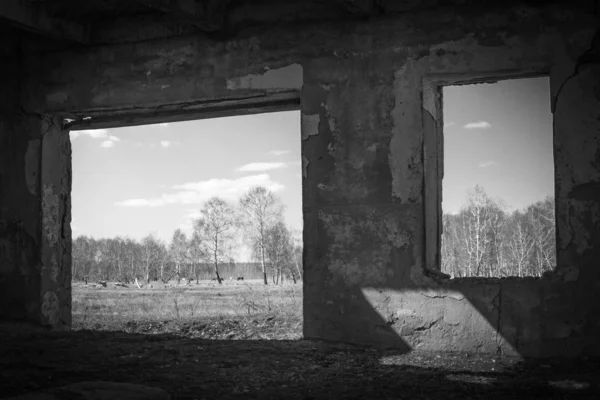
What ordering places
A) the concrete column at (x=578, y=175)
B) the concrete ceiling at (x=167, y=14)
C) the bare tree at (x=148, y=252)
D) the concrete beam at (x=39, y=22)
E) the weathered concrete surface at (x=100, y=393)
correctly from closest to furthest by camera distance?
the weathered concrete surface at (x=100, y=393), the concrete column at (x=578, y=175), the concrete ceiling at (x=167, y=14), the concrete beam at (x=39, y=22), the bare tree at (x=148, y=252)

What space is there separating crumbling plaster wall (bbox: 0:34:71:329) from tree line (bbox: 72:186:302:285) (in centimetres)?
3547

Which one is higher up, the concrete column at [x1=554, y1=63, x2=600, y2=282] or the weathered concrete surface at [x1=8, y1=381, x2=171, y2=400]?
the concrete column at [x1=554, y1=63, x2=600, y2=282]

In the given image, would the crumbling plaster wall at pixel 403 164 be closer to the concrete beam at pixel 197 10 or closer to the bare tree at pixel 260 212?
the concrete beam at pixel 197 10

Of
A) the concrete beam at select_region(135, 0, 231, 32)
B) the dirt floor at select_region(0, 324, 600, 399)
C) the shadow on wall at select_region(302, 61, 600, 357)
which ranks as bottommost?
the dirt floor at select_region(0, 324, 600, 399)

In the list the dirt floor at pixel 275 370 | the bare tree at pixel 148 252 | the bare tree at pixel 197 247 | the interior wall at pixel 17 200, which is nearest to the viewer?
the dirt floor at pixel 275 370

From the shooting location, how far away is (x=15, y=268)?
771 centimetres

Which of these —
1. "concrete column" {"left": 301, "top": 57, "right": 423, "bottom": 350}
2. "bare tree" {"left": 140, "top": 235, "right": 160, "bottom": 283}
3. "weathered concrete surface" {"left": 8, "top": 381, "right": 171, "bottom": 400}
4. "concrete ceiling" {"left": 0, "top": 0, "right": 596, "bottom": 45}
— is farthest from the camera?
"bare tree" {"left": 140, "top": 235, "right": 160, "bottom": 283}

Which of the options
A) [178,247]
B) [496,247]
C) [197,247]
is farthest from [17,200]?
[178,247]

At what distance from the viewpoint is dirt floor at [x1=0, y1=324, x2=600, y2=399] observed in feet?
14.8

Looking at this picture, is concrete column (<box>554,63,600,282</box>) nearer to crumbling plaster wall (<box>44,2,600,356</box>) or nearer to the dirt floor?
crumbling plaster wall (<box>44,2,600,356</box>)

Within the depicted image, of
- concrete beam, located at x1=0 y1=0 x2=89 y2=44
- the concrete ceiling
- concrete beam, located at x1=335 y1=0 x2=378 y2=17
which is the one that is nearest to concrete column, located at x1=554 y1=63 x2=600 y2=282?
the concrete ceiling

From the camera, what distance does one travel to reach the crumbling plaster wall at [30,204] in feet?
25.1

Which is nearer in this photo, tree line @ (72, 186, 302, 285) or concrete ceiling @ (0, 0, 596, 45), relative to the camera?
concrete ceiling @ (0, 0, 596, 45)

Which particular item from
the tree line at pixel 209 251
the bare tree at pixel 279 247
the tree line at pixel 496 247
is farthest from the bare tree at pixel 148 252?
the tree line at pixel 496 247
